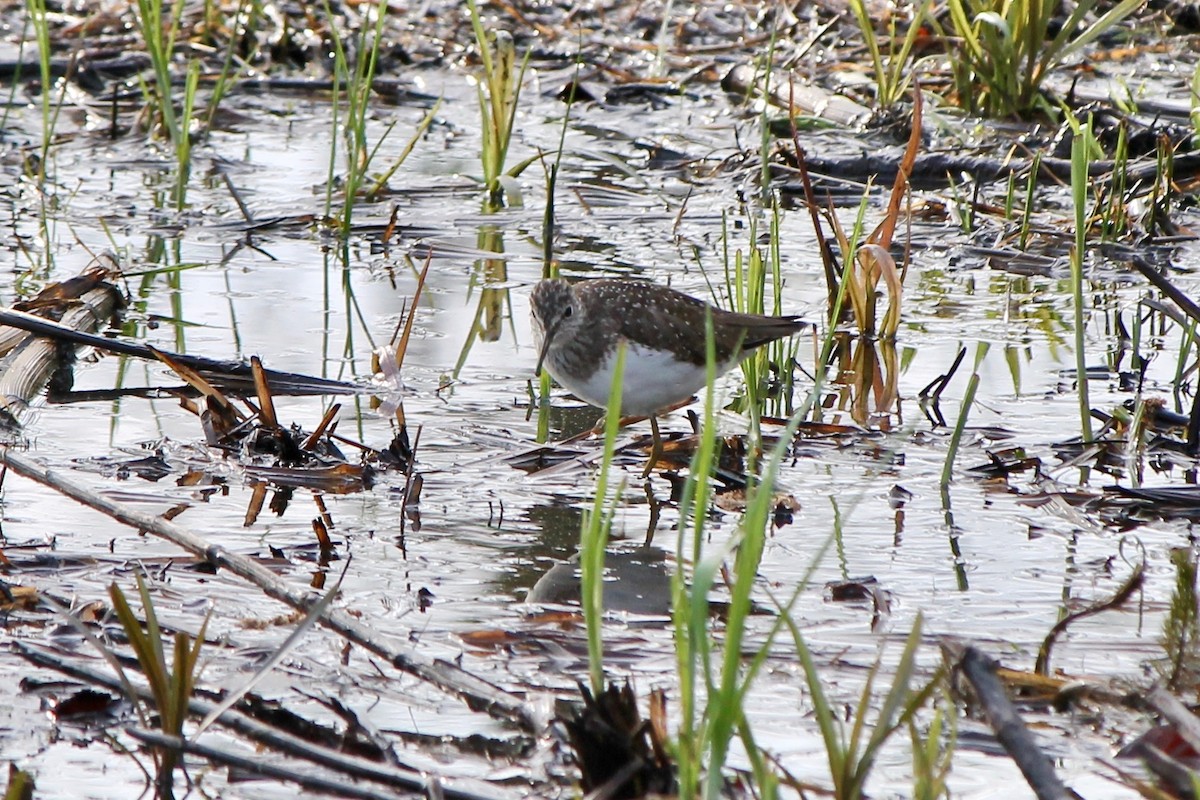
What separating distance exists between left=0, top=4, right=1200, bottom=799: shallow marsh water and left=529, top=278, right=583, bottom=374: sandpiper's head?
31 centimetres

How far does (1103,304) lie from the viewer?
702 cm

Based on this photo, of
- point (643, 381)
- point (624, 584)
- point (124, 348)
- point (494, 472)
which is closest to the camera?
point (624, 584)

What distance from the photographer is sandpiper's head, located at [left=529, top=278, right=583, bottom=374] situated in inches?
215

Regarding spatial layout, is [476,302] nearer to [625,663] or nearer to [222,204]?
[222,204]

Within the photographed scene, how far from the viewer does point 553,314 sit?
5.54 m

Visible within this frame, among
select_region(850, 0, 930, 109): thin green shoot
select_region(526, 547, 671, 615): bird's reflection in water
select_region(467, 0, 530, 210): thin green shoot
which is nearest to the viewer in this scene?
select_region(526, 547, 671, 615): bird's reflection in water

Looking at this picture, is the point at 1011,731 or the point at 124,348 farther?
the point at 124,348

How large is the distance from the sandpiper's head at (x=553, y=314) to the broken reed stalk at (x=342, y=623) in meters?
1.93

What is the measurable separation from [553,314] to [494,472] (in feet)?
2.50

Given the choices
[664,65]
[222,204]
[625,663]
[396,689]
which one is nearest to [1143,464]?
[625,663]

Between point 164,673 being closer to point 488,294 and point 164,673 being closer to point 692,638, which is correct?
point 692,638

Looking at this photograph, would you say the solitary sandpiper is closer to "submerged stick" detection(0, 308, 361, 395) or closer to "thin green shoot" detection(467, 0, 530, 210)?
"submerged stick" detection(0, 308, 361, 395)

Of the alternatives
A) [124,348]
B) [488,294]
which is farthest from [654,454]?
[488,294]

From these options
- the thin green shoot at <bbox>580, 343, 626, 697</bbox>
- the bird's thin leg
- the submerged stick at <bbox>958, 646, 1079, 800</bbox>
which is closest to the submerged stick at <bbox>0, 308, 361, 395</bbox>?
the bird's thin leg
